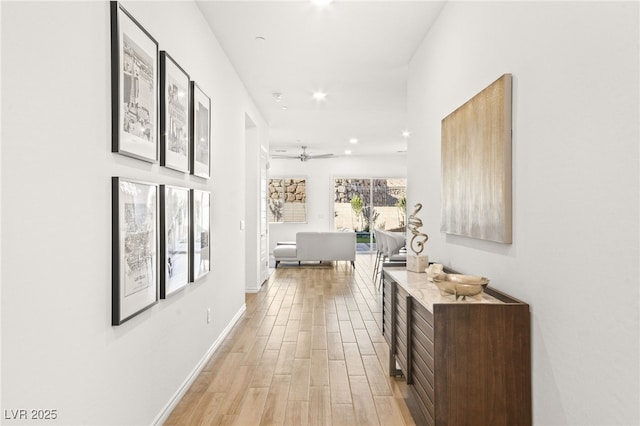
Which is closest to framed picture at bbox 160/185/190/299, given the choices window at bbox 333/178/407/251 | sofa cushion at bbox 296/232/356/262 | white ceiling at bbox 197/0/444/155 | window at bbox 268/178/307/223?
white ceiling at bbox 197/0/444/155

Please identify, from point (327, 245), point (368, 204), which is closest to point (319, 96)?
point (327, 245)

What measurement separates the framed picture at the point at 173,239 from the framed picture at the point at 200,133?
34 cm

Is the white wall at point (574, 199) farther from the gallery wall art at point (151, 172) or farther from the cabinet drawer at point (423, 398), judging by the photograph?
the gallery wall art at point (151, 172)

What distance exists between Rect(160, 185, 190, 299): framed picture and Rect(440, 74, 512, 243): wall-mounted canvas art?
1.80 m

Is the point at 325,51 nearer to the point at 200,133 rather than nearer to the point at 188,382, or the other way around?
the point at 200,133

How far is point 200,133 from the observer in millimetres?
3105

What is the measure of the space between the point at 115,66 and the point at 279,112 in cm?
465

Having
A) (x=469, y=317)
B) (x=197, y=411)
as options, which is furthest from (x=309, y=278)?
(x=469, y=317)

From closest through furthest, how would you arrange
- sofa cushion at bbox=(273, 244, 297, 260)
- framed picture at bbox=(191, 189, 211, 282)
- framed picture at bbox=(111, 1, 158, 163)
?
framed picture at bbox=(111, 1, 158, 163) < framed picture at bbox=(191, 189, 211, 282) < sofa cushion at bbox=(273, 244, 297, 260)

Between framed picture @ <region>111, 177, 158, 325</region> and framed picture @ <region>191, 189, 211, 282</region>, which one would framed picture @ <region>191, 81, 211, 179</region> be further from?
framed picture @ <region>111, 177, 158, 325</region>

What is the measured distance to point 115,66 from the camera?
1.80 m

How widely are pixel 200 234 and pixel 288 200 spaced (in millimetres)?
8653

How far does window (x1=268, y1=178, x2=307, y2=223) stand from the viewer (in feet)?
38.3

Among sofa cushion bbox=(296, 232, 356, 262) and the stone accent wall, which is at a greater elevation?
the stone accent wall
